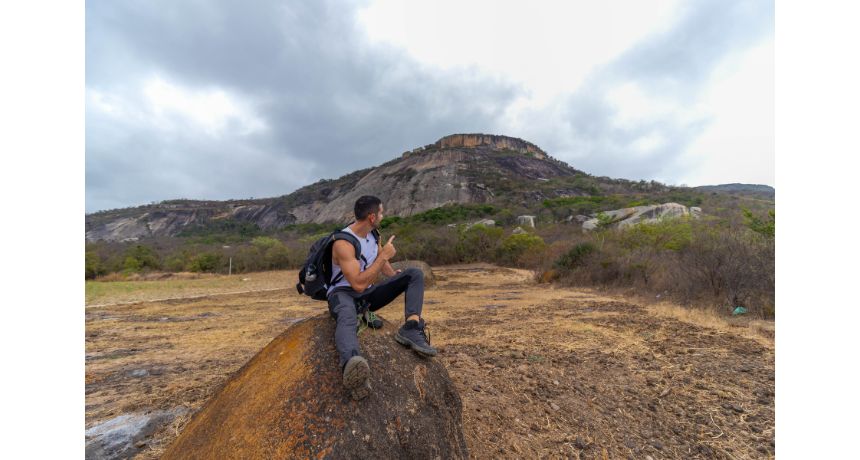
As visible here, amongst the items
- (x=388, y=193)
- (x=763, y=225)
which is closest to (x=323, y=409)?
(x=763, y=225)

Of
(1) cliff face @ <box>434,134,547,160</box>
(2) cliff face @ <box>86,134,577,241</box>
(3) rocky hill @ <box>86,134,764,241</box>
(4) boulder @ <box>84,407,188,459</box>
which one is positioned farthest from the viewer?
(1) cliff face @ <box>434,134,547,160</box>

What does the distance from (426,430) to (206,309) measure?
13.7m

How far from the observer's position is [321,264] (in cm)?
257

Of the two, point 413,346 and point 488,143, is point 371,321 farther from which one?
point 488,143

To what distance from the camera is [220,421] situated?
2.14 meters

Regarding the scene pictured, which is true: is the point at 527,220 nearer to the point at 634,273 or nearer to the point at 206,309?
the point at 634,273

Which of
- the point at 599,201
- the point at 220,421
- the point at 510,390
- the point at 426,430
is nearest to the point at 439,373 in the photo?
the point at 426,430

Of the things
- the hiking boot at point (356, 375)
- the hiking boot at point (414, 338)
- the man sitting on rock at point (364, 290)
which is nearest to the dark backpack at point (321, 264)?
the man sitting on rock at point (364, 290)

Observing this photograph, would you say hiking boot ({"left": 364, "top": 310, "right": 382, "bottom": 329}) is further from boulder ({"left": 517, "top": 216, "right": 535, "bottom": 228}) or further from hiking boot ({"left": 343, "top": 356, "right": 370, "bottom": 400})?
boulder ({"left": 517, "top": 216, "right": 535, "bottom": 228})

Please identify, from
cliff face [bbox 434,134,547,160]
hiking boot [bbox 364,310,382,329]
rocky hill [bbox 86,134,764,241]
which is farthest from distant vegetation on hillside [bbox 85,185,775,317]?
cliff face [bbox 434,134,547,160]

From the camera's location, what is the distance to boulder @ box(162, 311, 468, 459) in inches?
75.9

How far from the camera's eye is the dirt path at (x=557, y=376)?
11.1ft

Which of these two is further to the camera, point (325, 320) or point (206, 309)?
point (206, 309)

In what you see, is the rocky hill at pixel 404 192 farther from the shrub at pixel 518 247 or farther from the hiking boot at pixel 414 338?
the hiking boot at pixel 414 338
